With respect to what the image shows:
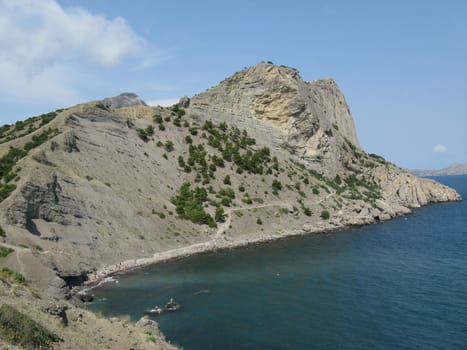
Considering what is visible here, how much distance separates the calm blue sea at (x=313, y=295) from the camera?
3141 centimetres

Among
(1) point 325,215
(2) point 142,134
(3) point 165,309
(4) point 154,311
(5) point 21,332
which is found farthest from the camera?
(1) point 325,215

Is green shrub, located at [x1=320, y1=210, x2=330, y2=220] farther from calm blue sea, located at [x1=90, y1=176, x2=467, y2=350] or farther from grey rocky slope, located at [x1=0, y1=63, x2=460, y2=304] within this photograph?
calm blue sea, located at [x1=90, y1=176, x2=467, y2=350]

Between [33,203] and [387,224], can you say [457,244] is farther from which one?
[33,203]

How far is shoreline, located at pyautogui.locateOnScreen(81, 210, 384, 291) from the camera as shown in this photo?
50.5m

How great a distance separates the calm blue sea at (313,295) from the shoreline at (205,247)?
7.55 ft

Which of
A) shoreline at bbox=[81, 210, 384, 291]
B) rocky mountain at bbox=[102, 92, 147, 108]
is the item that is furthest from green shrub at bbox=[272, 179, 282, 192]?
rocky mountain at bbox=[102, 92, 147, 108]

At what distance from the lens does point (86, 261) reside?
5184 centimetres

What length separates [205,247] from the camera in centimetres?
6431

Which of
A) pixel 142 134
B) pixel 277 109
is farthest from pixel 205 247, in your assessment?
pixel 277 109

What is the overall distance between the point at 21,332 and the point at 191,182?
6273cm

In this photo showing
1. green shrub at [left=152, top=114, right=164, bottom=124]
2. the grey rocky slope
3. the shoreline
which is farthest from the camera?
green shrub at [left=152, top=114, right=164, bottom=124]

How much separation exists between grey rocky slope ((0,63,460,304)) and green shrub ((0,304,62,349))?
17635mm

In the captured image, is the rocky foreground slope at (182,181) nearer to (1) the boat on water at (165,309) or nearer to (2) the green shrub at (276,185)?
(2) the green shrub at (276,185)

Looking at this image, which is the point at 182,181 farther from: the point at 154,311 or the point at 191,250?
the point at 154,311
